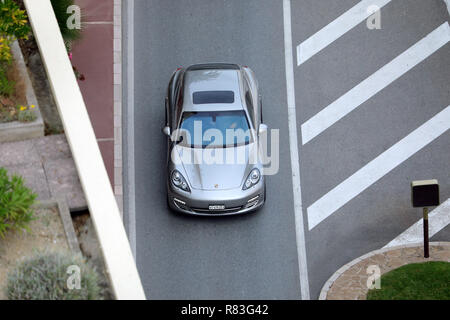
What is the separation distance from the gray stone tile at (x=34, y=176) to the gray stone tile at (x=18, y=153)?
9 centimetres

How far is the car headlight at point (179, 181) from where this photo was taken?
44.6ft

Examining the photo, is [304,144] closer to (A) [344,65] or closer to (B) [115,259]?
(A) [344,65]

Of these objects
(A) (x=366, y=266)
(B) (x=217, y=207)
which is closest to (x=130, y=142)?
(B) (x=217, y=207)

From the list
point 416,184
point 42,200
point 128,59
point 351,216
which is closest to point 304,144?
point 351,216

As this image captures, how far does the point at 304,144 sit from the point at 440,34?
4.87m

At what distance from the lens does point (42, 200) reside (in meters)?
8.48

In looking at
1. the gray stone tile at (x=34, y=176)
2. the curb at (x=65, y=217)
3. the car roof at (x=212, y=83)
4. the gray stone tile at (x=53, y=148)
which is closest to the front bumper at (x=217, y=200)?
the car roof at (x=212, y=83)

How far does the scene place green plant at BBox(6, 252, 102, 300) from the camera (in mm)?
6900

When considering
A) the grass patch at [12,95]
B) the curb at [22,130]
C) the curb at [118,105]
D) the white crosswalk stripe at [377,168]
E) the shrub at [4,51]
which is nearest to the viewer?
the curb at [22,130]

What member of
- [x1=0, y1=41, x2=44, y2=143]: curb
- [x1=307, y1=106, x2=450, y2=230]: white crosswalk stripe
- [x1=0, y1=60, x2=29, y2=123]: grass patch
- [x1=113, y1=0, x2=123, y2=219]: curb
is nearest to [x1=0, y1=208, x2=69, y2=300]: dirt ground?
[x1=0, y1=41, x2=44, y2=143]: curb

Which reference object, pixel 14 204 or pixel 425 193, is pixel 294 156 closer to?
pixel 425 193

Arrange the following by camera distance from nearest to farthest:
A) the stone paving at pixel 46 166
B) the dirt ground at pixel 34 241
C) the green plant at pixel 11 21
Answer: the dirt ground at pixel 34 241
the stone paving at pixel 46 166
the green plant at pixel 11 21

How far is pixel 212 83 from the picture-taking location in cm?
1420

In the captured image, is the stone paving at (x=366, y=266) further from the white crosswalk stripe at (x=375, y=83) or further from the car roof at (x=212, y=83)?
the car roof at (x=212, y=83)
